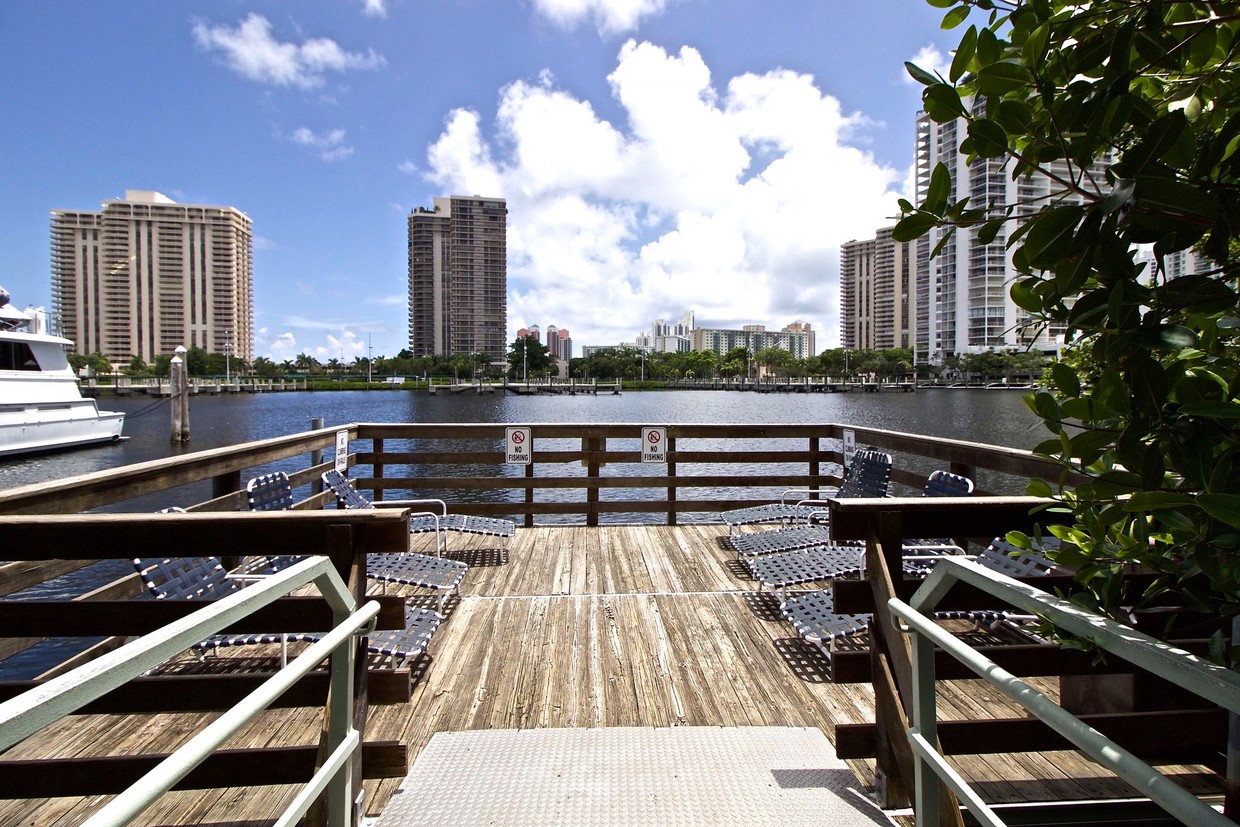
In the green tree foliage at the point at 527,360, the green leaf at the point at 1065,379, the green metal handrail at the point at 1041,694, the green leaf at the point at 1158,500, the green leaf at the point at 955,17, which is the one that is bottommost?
the green metal handrail at the point at 1041,694

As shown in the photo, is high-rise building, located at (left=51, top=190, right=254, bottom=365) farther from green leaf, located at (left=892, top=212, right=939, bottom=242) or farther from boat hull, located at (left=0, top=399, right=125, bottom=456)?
green leaf, located at (left=892, top=212, right=939, bottom=242)

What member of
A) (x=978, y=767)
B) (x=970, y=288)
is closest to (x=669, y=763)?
(x=978, y=767)

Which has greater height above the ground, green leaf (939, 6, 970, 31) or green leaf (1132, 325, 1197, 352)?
green leaf (939, 6, 970, 31)

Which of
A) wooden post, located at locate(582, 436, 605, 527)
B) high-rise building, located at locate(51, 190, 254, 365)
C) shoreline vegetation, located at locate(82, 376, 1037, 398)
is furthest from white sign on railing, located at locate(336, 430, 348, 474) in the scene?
high-rise building, located at locate(51, 190, 254, 365)

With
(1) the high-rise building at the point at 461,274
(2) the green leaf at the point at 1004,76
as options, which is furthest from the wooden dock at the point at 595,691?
(1) the high-rise building at the point at 461,274

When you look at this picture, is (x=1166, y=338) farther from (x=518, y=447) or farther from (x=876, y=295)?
(x=876, y=295)

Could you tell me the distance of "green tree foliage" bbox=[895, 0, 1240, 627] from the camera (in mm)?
828

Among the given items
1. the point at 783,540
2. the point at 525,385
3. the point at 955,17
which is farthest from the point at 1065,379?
the point at 525,385

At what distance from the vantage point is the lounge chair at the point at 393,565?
3.80 meters

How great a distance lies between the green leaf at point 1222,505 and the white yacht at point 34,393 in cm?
2576

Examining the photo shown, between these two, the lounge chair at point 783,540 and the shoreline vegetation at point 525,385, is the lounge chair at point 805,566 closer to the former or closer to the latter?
the lounge chair at point 783,540

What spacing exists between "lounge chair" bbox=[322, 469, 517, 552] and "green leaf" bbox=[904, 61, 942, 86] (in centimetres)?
443

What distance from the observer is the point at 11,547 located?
1918mm

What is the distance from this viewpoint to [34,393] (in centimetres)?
2175
